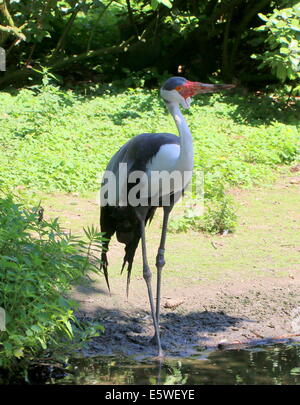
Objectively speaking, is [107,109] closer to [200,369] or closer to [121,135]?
[121,135]

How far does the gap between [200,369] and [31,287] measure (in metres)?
1.26

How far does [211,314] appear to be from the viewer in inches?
200

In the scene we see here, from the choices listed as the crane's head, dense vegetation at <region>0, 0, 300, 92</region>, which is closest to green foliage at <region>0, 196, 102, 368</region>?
the crane's head

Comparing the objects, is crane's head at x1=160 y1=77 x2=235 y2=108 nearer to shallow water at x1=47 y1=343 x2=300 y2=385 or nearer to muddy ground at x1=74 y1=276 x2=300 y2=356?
muddy ground at x1=74 y1=276 x2=300 y2=356

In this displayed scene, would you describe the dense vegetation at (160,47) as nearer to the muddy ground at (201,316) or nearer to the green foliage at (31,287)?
the muddy ground at (201,316)

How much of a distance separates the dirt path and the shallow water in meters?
0.15

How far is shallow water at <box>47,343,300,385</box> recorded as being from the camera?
13.2 feet

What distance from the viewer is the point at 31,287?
11.5 feet

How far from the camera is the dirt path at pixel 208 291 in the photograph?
4781 millimetres

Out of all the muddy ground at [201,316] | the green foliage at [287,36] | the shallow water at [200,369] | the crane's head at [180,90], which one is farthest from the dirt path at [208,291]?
the green foliage at [287,36]

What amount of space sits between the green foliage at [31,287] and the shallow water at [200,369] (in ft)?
1.15
